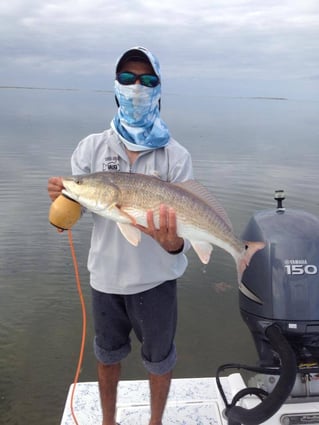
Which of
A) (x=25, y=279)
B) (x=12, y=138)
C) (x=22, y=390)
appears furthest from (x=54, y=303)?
(x=12, y=138)

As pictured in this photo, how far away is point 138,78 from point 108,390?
8.39ft

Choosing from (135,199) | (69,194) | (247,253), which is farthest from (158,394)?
(69,194)

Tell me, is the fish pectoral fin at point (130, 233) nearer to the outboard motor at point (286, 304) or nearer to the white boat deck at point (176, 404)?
the outboard motor at point (286, 304)

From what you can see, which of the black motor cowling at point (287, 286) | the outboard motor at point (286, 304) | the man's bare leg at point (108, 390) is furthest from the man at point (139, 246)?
the black motor cowling at point (287, 286)

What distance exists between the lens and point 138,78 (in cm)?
327

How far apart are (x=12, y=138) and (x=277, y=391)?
24.9 meters

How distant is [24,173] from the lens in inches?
646

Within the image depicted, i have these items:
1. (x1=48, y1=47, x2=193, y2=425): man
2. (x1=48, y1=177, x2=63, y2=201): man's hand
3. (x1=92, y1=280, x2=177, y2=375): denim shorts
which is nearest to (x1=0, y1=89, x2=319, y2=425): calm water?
(x1=92, y1=280, x2=177, y2=375): denim shorts

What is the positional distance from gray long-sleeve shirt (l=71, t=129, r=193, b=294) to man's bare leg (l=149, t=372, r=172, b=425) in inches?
31.9

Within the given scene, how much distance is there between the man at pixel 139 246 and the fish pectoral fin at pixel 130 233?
0.19 m

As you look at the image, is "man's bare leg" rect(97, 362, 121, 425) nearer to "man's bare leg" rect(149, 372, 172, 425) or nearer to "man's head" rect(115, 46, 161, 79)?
"man's bare leg" rect(149, 372, 172, 425)

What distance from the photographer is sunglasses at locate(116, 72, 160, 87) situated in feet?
10.7

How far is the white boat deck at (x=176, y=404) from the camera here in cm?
360

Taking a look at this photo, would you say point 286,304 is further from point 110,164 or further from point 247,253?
point 110,164
